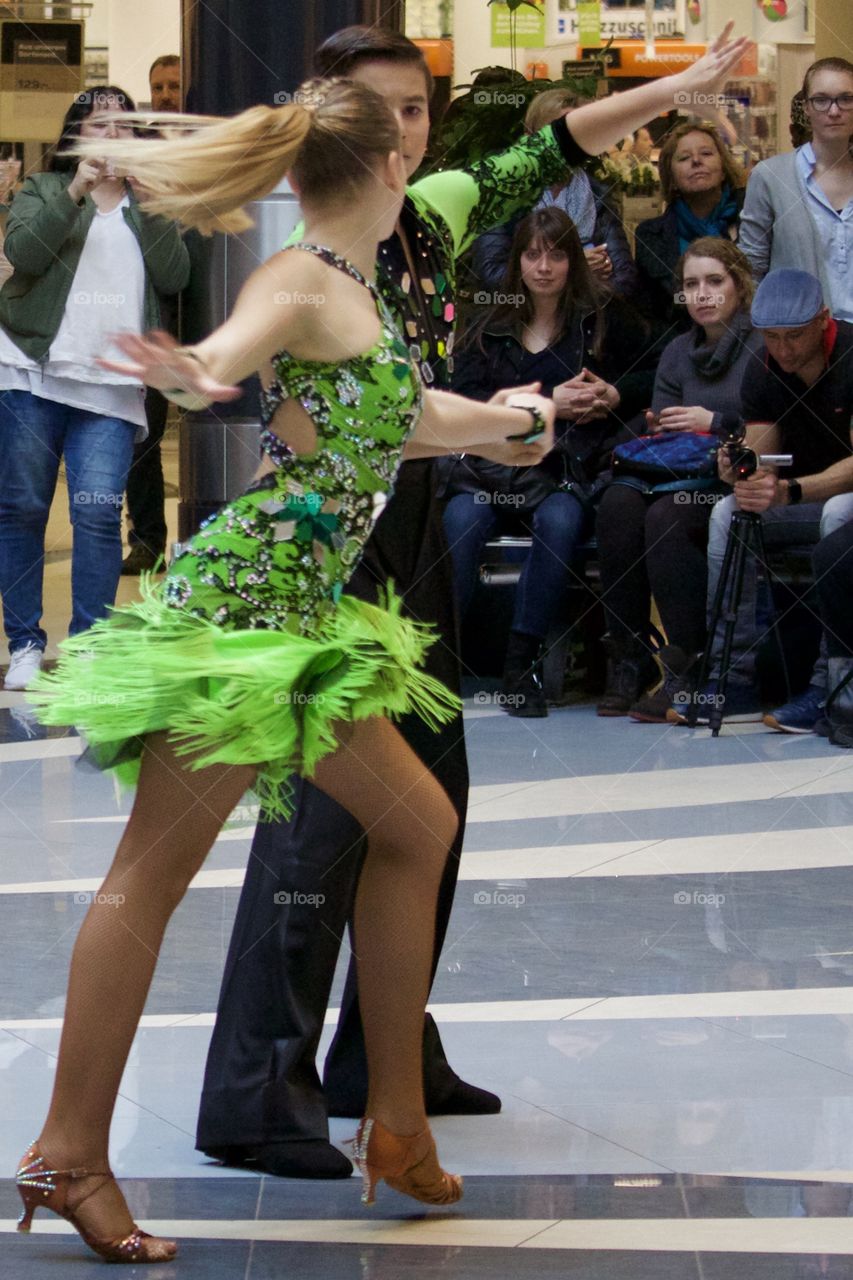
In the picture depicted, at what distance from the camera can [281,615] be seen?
228 centimetres

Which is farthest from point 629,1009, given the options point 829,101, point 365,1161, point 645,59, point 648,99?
point 645,59

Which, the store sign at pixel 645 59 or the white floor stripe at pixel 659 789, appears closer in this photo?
the white floor stripe at pixel 659 789

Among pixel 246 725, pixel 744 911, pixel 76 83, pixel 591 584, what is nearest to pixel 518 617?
pixel 591 584

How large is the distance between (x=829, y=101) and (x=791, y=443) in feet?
4.07

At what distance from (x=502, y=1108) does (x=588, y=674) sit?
12.1 ft

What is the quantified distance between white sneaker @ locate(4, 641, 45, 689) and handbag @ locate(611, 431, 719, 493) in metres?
1.88

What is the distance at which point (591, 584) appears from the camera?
624 cm

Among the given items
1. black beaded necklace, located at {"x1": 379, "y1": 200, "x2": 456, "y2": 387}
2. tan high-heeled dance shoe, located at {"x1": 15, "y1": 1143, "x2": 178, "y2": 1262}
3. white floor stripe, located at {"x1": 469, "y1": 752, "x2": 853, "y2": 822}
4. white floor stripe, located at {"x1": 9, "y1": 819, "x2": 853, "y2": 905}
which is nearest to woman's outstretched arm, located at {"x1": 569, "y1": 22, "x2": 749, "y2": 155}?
black beaded necklace, located at {"x1": 379, "y1": 200, "x2": 456, "y2": 387}

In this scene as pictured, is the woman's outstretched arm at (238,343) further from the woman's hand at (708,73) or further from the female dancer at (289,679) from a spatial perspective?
the woman's hand at (708,73)

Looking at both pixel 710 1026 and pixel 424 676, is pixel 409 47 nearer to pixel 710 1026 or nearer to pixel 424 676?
pixel 424 676

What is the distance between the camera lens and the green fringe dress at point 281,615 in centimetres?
222

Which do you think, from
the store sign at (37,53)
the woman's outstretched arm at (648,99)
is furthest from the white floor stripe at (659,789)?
the store sign at (37,53)

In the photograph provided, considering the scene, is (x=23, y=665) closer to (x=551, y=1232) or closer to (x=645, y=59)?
(x=551, y=1232)

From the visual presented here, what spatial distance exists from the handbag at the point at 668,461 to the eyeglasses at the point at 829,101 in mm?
1180
